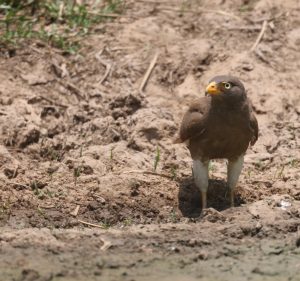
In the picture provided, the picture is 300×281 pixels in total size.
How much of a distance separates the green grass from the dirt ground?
0.51 ft

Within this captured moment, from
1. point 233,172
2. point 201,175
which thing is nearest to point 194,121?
point 201,175

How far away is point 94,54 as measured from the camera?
11.9 metres

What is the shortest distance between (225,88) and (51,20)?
13.6 feet

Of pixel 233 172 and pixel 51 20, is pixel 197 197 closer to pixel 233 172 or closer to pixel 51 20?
pixel 233 172

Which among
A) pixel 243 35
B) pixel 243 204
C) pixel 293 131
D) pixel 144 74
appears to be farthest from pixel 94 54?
pixel 243 204

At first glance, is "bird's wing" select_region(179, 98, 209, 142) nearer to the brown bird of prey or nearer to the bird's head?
the brown bird of prey

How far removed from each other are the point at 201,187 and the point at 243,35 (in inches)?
143

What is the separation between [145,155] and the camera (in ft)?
33.3

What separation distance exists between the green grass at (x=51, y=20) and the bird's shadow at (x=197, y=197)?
9.98 ft

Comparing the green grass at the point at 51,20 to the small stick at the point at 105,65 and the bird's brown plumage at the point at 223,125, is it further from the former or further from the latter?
the bird's brown plumage at the point at 223,125

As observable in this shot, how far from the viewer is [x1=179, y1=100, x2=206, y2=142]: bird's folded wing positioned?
8.94 meters

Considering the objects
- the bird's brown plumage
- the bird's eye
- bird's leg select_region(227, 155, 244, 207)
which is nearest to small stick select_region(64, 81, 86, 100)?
the bird's brown plumage

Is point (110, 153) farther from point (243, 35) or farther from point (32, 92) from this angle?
point (243, 35)

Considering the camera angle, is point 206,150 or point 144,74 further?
A: point 144,74
